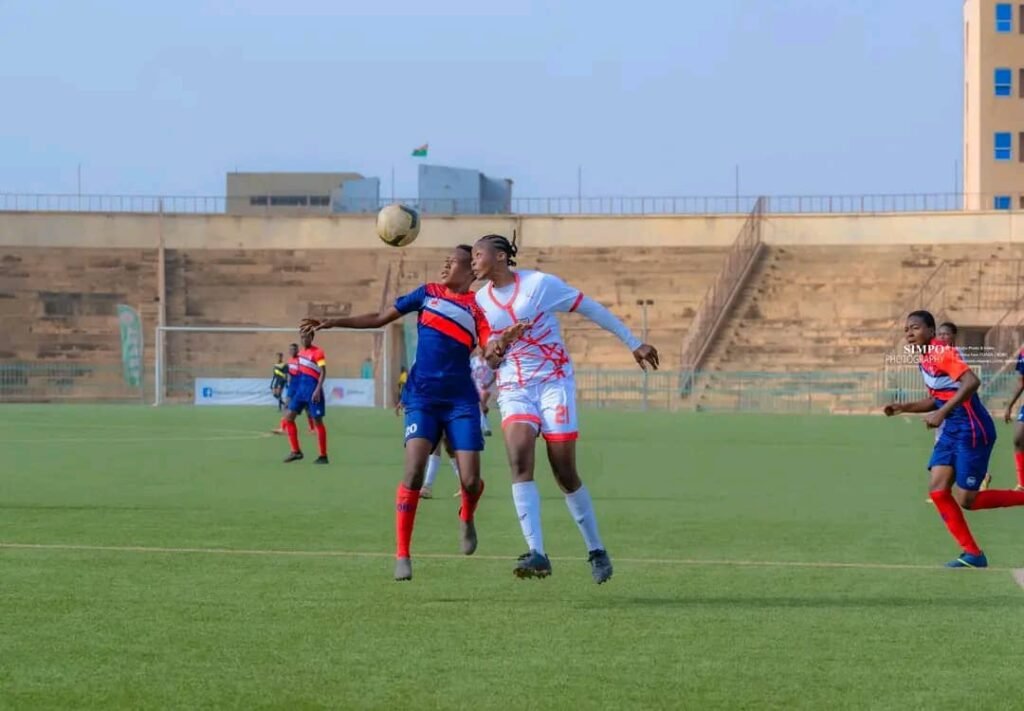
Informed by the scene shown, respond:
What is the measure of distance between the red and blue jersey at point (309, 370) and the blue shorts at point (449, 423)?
45.6ft

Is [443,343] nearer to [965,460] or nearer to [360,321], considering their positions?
[360,321]

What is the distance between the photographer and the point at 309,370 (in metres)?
25.3

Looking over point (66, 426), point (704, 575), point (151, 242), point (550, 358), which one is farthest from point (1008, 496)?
point (151, 242)

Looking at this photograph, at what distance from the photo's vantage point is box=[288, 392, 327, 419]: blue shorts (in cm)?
2498

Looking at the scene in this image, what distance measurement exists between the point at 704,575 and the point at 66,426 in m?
27.8

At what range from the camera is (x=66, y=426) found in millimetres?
37438

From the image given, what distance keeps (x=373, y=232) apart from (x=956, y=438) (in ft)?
191

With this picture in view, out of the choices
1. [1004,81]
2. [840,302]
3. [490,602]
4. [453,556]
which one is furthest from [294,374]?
[1004,81]

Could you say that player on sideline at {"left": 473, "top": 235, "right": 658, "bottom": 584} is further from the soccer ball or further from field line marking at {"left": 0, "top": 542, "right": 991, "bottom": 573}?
the soccer ball

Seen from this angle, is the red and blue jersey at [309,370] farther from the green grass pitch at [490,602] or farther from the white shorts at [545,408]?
the white shorts at [545,408]

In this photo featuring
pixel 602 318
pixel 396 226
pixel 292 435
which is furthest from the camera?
pixel 292 435

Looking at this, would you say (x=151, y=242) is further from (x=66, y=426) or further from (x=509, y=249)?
(x=509, y=249)

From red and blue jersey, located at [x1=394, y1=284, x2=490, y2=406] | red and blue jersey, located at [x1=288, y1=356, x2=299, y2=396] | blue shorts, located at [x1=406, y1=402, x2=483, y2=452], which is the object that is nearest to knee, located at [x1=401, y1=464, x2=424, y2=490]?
blue shorts, located at [x1=406, y1=402, x2=483, y2=452]

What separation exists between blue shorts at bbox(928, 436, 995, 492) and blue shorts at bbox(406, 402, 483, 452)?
3.67 m
